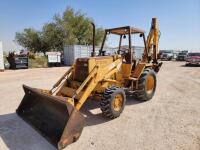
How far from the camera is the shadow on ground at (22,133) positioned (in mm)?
3527

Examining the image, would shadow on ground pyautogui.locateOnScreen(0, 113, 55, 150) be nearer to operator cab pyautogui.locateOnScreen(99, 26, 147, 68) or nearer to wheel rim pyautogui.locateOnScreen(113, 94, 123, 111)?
wheel rim pyautogui.locateOnScreen(113, 94, 123, 111)

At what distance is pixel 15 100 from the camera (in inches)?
260

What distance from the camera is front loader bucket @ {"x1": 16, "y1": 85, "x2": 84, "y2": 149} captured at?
3.44 m

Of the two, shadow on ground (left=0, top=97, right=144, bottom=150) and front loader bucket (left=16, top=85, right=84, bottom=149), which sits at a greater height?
front loader bucket (left=16, top=85, right=84, bottom=149)

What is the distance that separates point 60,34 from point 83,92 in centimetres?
2850

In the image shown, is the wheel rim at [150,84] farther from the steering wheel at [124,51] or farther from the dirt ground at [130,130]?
the steering wheel at [124,51]

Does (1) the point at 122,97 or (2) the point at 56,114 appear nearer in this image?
(2) the point at 56,114

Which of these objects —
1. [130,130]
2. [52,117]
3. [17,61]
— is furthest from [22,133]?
[17,61]

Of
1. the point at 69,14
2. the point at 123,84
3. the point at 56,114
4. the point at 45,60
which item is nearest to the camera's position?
the point at 56,114

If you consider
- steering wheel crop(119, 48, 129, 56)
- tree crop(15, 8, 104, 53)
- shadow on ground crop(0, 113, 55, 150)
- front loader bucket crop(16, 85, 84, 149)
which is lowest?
shadow on ground crop(0, 113, 55, 150)

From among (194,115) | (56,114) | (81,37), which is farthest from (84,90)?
(81,37)

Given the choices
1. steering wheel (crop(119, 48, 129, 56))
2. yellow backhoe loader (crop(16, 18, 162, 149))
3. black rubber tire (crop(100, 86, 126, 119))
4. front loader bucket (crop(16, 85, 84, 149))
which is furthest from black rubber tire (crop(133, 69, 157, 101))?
front loader bucket (crop(16, 85, 84, 149))

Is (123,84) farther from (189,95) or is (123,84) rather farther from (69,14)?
(69,14)

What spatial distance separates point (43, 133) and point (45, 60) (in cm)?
2041
